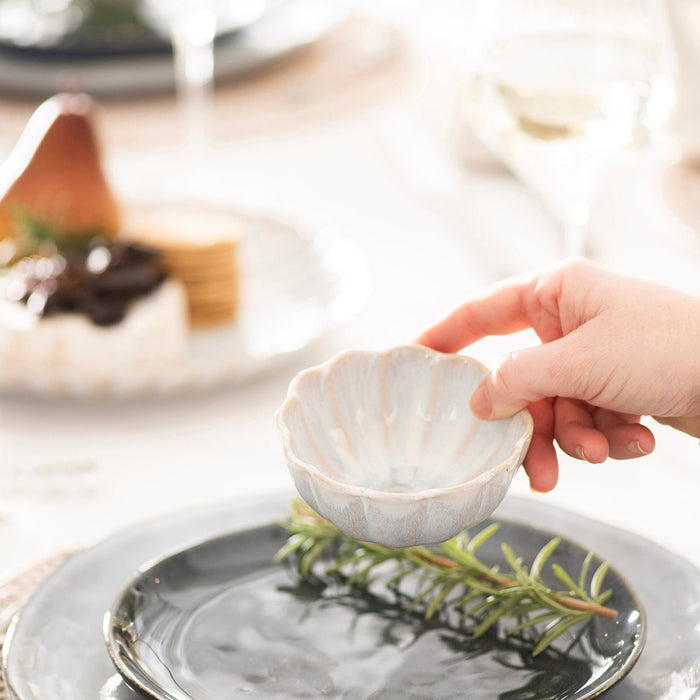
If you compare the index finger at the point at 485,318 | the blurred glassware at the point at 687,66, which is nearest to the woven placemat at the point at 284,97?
the blurred glassware at the point at 687,66

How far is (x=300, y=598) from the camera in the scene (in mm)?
638

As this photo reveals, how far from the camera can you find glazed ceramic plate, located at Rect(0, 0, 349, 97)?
1.69 m

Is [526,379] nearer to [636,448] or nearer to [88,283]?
[636,448]

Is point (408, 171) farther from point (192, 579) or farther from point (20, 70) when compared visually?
point (192, 579)

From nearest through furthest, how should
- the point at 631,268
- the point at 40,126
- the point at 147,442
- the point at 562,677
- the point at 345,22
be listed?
the point at 562,677 < the point at 147,442 < the point at 631,268 < the point at 40,126 < the point at 345,22

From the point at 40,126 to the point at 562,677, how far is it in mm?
1002

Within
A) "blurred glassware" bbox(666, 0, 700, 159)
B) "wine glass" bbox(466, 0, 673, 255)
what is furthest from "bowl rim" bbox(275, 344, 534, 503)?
"blurred glassware" bbox(666, 0, 700, 159)

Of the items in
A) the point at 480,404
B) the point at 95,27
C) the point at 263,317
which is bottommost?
the point at 263,317

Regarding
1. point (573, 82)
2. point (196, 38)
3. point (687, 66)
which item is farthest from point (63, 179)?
point (687, 66)

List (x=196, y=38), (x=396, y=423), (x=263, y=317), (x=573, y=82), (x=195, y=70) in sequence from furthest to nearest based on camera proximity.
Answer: (x=195, y=70) < (x=196, y=38) < (x=263, y=317) < (x=573, y=82) < (x=396, y=423)

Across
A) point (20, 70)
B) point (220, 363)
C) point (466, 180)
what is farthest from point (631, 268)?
point (20, 70)

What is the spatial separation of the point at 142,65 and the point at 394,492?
1278 mm

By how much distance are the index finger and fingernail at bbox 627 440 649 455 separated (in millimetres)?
106

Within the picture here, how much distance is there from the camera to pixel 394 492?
62cm
